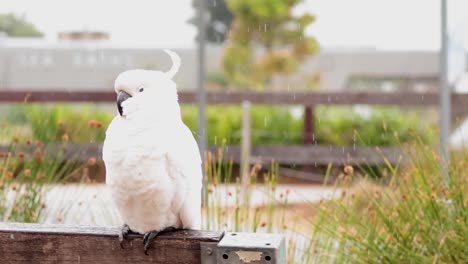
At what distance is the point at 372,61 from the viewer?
662 cm

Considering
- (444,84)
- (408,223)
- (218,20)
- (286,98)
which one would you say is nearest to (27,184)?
(408,223)

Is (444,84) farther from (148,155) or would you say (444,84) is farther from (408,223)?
(148,155)

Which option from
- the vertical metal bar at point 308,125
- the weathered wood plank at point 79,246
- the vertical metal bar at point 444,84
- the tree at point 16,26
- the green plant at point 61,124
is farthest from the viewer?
the tree at point 16,26

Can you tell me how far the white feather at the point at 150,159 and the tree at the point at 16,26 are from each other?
441cm

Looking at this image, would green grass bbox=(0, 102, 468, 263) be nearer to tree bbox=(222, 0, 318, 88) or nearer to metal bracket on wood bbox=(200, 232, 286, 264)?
metal bracket on wood bbox=(200, 232, 286, 264)

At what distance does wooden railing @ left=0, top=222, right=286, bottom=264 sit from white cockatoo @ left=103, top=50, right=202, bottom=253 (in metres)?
0.02

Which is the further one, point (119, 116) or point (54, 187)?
point (54, 187)

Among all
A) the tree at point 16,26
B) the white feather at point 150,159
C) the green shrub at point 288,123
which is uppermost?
the tree at point 16,26

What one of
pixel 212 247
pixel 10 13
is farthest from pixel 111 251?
pixel 10 13

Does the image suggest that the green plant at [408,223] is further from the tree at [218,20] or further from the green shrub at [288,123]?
the tree at [218,20]

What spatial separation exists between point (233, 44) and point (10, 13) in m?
2.24

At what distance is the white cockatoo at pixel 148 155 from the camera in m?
1.00

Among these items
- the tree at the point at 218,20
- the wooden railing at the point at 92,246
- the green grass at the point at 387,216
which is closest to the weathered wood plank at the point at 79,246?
the wooden railing at the point at 92,246

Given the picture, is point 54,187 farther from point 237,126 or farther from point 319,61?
point 319,61
